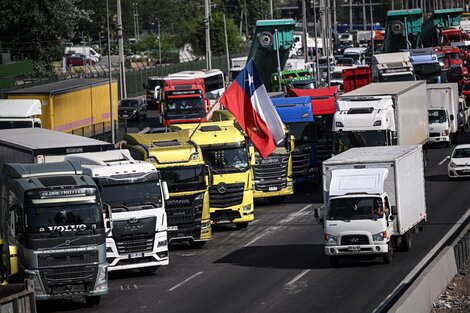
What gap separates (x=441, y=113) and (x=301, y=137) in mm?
13590

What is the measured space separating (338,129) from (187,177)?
8.82 metres

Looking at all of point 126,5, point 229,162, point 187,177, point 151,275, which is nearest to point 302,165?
point 229,162

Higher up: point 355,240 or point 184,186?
point 184,186

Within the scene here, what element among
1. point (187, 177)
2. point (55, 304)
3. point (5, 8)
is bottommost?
point (55, 304)

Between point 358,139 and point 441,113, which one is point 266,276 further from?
point 441,113

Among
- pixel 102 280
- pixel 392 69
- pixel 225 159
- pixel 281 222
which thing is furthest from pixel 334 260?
pixel 392 69

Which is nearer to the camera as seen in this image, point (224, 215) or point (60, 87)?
point (224, 215)

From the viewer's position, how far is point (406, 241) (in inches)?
1364

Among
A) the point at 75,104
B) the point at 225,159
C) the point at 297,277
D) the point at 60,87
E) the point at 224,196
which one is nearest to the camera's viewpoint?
the point at 297,277

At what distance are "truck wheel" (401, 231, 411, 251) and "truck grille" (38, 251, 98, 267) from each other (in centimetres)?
958

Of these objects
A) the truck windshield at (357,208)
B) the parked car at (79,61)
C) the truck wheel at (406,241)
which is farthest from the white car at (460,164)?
the parked car at (79,61)

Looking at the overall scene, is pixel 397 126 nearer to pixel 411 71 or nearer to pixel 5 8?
pixel 411 71

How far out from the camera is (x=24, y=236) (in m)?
28.6

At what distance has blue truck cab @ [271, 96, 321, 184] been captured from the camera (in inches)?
1946
